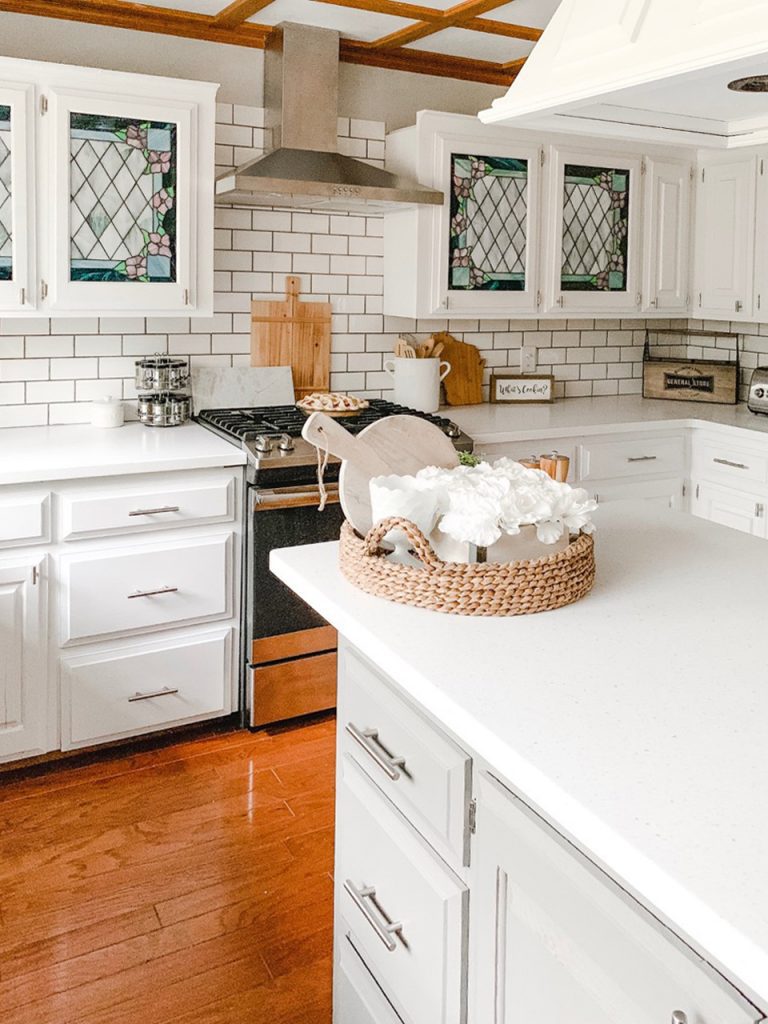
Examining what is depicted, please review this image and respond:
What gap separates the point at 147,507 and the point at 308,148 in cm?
152

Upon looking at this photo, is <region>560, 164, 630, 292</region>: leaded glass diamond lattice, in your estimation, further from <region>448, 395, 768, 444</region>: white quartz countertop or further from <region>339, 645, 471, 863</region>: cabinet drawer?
<region>339, 645, 471, 863</region>: cabinet drawer

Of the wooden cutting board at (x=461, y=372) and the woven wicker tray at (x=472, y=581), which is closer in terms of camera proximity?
the woven wicker tray at (x=472, y=581)

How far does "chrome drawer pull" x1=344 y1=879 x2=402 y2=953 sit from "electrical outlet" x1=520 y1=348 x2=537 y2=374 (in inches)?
123

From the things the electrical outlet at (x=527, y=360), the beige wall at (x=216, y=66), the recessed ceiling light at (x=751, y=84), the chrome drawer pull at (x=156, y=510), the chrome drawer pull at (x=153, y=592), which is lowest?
the chrome drawer pull at (x=153, y=592)

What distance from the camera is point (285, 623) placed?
10.8ft

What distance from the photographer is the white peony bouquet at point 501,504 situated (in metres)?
1.52

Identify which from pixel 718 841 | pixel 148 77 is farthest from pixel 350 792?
pixel 148 77

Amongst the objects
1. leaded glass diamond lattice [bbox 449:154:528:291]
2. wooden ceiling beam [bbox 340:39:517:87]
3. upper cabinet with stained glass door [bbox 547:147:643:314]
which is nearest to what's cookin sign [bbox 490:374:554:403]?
upper cabinet with stained glass door [bbox 547:147:643:314]

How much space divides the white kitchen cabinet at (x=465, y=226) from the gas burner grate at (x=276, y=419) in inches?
18.4

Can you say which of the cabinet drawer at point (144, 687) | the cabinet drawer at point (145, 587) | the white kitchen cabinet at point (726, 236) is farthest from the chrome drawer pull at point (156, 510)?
the white kitchen cabinet at point (726, 236)

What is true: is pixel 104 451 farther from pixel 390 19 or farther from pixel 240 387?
pixel 390 19

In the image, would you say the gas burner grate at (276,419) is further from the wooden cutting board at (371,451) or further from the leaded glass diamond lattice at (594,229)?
the wooden cutting board at (371,451)

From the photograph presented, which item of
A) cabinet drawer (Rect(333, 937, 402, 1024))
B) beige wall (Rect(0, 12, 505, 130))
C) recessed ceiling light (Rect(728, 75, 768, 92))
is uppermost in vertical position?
beige wall (Rect(0, 12, 505, 130))

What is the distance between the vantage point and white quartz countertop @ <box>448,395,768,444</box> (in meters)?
3.75
